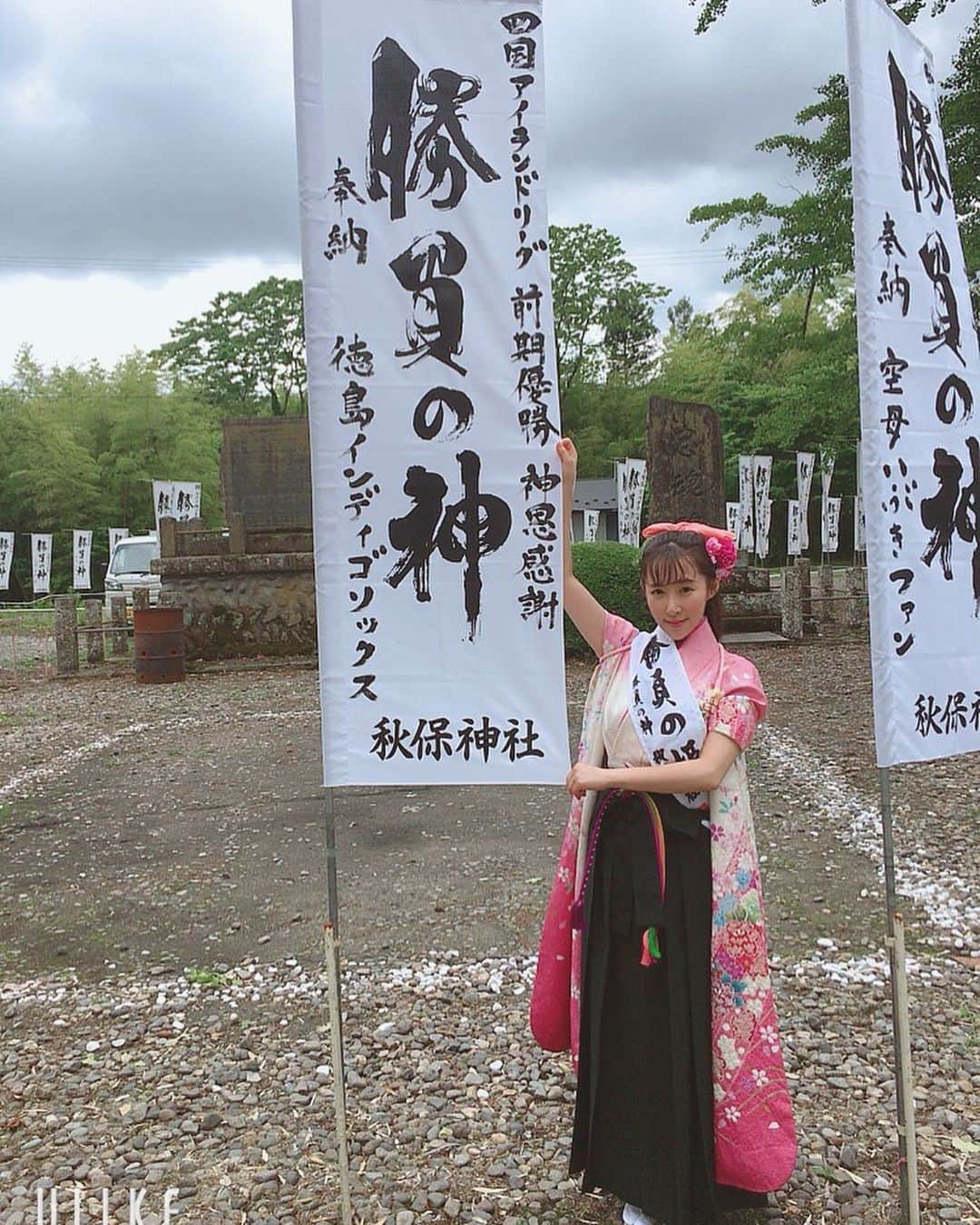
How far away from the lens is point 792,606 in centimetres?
1309

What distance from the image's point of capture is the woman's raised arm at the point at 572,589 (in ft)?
7.84

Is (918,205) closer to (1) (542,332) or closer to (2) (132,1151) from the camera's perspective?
(1) (542,332)

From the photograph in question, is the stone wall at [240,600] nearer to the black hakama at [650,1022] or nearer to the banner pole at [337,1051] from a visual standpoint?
the banner pole at [337,1051]

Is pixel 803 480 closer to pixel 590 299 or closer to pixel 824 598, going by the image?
pixel 824 598

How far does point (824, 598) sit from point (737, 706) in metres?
12.7

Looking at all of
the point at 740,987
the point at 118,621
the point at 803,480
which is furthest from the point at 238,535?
the point at 740,987

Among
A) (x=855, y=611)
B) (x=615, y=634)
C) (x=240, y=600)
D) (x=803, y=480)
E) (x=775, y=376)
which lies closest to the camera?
(x=615, y=634)

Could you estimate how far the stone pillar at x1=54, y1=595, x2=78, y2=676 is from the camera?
12.4 meters

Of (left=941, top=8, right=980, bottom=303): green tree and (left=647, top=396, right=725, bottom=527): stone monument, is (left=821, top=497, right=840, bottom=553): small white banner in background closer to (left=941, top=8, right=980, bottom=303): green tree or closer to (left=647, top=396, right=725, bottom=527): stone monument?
(left=647, top=396, right=725, bottom=527): stone monument

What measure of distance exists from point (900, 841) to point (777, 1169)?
137 inches

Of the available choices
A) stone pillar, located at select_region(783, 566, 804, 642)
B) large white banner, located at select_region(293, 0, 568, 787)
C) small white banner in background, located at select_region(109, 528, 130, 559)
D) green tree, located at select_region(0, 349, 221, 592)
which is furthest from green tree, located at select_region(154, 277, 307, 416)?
large white banner, located at select_region(293, 0, 568, 787)

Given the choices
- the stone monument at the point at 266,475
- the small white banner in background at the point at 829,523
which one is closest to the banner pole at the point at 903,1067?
the stone monument at the point at 266,475

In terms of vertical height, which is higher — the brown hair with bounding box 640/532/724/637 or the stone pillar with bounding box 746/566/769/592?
the brown hair with bounding box 640/532/724/637

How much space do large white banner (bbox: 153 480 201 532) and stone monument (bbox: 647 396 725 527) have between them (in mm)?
8179
